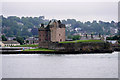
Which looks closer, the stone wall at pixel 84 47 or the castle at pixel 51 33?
the stone wall at pixel 84 47

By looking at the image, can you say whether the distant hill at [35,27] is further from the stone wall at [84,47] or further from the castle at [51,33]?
the stone wall at [84,47]

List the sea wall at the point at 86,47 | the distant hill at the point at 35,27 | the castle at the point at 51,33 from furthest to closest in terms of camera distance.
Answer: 1. the distant hill at the point at 35,27
2. the castle at the point at 51,33
3. the sea wall at the point at 86,47

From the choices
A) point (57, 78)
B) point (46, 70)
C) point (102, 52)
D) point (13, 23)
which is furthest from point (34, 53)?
point (13, 23)

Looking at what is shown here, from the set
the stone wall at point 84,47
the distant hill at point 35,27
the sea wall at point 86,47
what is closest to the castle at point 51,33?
the stone wall at point 84,47

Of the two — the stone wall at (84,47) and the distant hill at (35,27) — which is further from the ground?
the distant hill at (35,27)

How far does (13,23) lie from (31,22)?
76.1ft

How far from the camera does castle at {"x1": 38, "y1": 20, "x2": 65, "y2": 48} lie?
7006 cm

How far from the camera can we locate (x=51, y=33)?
7012cm

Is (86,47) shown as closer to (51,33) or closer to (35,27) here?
(51,33)

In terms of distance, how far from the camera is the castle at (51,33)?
2758 inches

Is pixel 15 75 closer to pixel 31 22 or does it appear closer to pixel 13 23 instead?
pixel 13 23

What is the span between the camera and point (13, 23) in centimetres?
16188

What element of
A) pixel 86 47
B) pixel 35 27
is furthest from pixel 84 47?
pixel 35 27

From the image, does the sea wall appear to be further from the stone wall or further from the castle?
the castle
